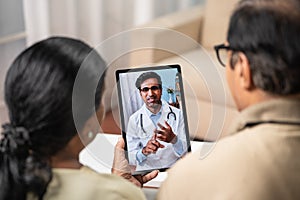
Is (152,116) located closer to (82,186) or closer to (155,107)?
(155,107)

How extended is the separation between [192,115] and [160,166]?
0.14 meters

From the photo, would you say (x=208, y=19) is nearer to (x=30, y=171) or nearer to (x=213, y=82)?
(x=213, y=82)

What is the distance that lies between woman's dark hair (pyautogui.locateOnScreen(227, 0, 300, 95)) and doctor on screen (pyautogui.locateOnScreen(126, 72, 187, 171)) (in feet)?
0.92

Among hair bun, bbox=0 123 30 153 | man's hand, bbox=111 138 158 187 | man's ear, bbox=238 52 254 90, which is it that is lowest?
man's hand, bbox=111 138 158 187

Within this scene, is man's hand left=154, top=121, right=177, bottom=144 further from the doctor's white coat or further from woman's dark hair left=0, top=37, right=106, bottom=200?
woman's dark hair left=0, top=37, right=106, bottom=200

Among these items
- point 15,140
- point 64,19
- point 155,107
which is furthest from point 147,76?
point 64,19

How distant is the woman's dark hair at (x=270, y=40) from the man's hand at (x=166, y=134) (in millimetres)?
304

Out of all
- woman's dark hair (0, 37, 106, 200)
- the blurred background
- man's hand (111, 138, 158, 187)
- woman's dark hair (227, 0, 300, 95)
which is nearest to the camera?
woman's dark hair (227, 0, 300, 95)

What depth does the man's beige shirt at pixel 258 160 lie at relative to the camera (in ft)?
3.26

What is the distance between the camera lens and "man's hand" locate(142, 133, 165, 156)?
1.29m

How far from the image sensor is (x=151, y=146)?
1.29 metres

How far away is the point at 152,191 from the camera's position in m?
1.32

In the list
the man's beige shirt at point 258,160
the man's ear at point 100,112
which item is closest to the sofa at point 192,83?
the man's ear at point 100,112

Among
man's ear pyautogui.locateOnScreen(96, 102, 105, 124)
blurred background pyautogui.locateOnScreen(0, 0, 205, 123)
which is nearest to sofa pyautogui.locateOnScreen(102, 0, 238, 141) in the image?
man's ear pyautogui.locateOnScreen(96, 102, 105, 124)
